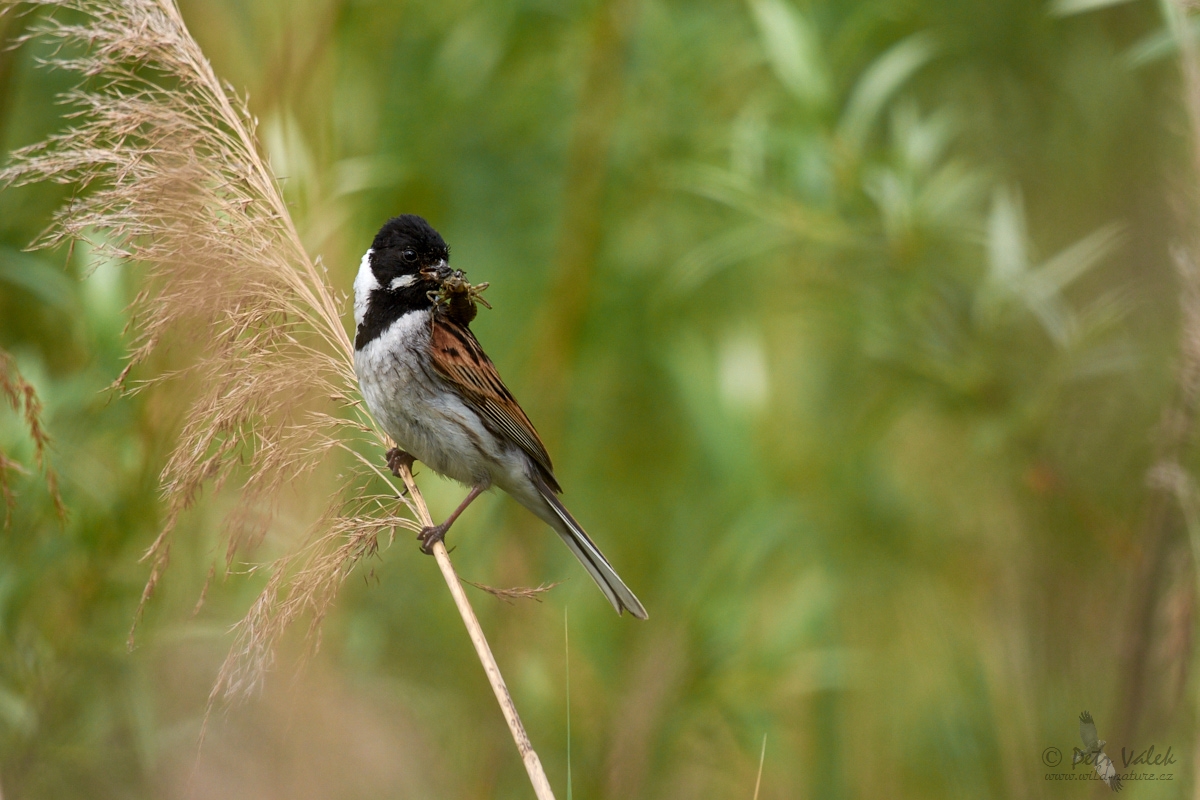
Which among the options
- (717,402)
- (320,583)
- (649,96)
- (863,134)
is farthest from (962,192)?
(320,583)

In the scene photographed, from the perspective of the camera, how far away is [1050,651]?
3143 mm

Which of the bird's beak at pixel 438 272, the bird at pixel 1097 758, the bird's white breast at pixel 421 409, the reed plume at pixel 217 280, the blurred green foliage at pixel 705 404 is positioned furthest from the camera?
the blurred green foliage at pixel 705 404

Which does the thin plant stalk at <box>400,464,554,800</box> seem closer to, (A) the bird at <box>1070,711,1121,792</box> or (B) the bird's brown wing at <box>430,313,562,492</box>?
(B) the bird's brown wing at <box>430,313,562,492</box>

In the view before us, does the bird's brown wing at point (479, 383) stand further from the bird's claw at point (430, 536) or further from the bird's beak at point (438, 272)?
the bird's claw at point (430, 536)

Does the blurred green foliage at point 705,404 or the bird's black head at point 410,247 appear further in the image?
the blurred green foliage at point 705,404

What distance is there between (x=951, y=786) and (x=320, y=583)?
2.26m

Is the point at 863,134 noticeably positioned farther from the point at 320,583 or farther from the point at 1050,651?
the point at 320,583

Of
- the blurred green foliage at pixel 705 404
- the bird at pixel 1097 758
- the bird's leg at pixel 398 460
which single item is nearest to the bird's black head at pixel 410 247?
the blurred green foliage at pixel 705 404

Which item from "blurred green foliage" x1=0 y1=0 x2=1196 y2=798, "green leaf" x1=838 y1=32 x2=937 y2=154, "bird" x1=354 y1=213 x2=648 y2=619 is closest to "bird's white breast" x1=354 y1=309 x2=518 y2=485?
"bird" x1=354 y1=213 x2=648 y2=619

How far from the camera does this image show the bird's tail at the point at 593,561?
2.53 metres

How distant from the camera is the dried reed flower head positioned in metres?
2.06

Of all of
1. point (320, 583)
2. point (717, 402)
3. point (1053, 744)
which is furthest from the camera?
point (717, 402)

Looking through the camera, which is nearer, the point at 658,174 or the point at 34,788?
the point at 34,788

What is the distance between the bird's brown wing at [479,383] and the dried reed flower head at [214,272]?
2.19 feet
